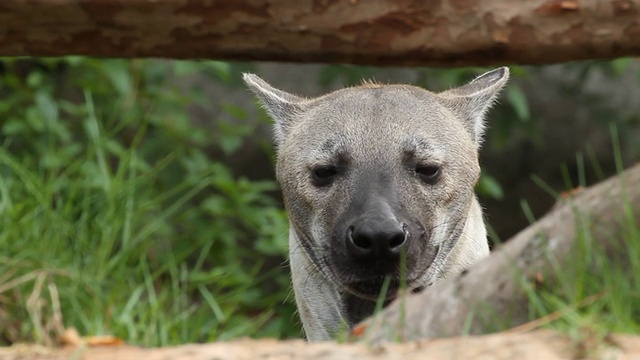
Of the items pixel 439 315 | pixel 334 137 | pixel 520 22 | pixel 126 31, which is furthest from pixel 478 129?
pixel 439 315

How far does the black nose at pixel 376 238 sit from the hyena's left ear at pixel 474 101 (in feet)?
3.38

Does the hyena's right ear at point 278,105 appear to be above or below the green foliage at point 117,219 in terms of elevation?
above

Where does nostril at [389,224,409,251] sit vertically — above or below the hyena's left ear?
below

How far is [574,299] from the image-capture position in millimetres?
2828

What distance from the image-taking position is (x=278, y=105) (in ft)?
17.1

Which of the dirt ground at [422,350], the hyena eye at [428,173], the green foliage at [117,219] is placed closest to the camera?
the dirt ground at [422,350]

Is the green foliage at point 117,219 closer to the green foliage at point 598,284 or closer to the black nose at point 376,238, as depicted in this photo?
the black nose at point 376,238

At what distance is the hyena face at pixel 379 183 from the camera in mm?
4168

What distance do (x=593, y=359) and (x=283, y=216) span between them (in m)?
3.86

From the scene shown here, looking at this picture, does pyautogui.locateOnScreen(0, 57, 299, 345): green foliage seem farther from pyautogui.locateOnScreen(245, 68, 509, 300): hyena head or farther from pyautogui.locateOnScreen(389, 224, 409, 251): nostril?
pyautogui.locateOnScreen(389, 224, 409, 251): nostril

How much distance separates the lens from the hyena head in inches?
164

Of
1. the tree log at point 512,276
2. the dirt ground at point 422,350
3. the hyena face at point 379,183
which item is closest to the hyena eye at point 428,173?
the hyena face at point 379,183

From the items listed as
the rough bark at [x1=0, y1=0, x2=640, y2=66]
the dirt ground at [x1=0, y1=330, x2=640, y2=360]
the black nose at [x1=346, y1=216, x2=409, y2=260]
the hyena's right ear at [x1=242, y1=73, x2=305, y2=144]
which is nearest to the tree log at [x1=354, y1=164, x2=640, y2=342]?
the dirt ground at [x1=0, y1=330, x2=640, y2=360]

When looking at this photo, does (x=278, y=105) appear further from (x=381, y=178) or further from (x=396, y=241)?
(x=396, y=241)
